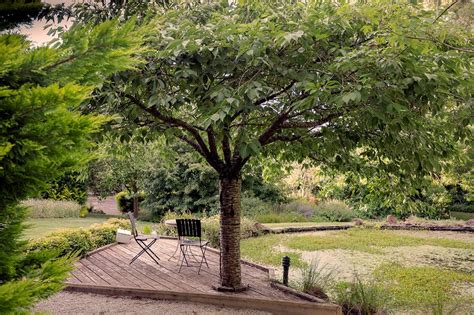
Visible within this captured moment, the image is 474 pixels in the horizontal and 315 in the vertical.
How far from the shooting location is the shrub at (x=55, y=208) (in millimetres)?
15296

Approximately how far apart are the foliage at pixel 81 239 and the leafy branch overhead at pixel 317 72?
10.6 ft

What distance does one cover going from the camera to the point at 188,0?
235 inches

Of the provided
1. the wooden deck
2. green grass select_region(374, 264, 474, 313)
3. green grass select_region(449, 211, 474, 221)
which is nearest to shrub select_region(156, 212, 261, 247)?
the wooden deck

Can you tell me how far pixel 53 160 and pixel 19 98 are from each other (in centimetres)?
18

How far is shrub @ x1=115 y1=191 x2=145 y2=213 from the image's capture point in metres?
20.0

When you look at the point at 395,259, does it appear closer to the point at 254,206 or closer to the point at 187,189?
the point at 254,206

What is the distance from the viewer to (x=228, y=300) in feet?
19.5

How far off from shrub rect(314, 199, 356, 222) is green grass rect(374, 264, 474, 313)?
945 cm

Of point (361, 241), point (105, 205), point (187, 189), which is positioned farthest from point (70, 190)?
point (361, 241)

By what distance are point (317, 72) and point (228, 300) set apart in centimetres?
323

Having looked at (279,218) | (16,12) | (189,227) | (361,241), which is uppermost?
(16,12)

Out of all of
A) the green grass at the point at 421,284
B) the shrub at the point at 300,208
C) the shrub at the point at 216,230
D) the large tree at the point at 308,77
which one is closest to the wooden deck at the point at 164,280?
the large tree at the point at 308,77

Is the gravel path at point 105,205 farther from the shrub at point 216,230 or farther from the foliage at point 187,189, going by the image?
the shrub at point 216,230

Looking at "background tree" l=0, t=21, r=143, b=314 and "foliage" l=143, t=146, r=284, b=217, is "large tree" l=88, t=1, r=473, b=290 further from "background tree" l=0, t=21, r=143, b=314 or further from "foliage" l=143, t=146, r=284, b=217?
"foliage" l=143, t=146, r=284, b=217
